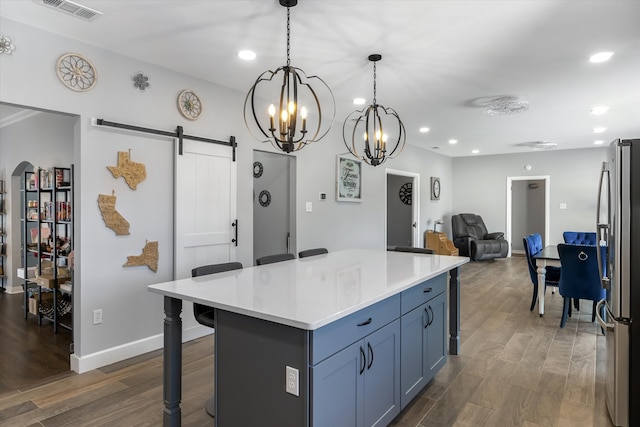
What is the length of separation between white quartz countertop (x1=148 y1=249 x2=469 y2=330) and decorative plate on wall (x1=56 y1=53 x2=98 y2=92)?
184 cm

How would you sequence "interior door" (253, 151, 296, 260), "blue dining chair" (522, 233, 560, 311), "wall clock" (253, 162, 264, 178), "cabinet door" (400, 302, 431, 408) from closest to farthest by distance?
"cabinet door" (400, 302, 431, 408)
"blue dining chair" (522, 233, 560, 311)
"interior door" (253, 151, 296, 260)
"wall clock" (253, 162, 264, 178)

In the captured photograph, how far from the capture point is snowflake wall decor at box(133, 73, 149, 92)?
327 cm

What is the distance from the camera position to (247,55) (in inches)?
125

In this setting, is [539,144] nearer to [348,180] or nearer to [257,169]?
[348,180]

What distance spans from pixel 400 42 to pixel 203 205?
228cm

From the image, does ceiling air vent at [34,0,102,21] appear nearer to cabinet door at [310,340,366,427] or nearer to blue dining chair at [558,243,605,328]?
cabinet door at [310,340,366,427]

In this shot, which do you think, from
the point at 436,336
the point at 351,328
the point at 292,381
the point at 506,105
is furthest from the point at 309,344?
the point at 506,105

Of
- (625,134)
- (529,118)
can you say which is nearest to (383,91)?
(529,118)

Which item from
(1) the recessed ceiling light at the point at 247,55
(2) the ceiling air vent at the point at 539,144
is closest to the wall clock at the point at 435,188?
(2) the ceiling air vent at the point at 539,144

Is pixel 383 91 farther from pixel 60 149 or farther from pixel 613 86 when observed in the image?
pixel 60 149

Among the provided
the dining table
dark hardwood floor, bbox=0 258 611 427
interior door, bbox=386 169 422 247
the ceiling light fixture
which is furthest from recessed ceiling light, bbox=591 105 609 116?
interior door, bbox=386 169 422 247

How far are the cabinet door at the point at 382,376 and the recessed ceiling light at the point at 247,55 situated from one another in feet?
7.74

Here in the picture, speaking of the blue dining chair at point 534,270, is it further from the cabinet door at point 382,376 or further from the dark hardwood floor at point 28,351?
the dark hardwood floor at point 28,351

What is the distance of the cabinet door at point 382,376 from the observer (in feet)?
6.23
